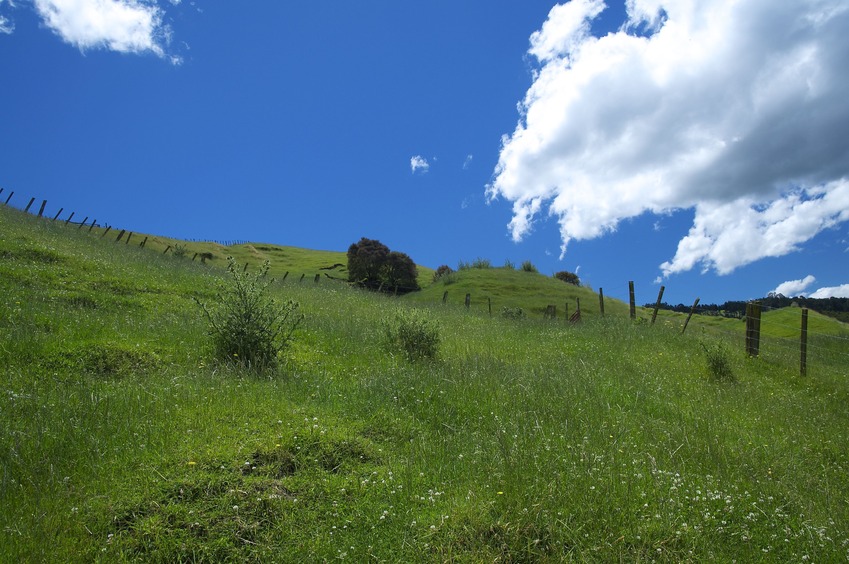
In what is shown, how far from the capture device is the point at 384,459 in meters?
6.26

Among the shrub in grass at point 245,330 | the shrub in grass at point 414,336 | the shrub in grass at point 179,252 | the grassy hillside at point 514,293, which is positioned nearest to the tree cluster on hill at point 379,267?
the grassy hillside at point 514,293

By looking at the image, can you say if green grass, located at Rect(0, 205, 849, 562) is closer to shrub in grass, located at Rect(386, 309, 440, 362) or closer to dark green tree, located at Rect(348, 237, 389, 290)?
shrub in grass, located at Rect(386, 309, 440, 362)

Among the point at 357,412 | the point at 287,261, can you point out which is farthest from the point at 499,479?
the point at 287,261

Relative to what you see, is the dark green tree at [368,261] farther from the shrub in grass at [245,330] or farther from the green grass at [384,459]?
the green grass at [384,459]

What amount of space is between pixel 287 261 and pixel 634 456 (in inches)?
2842

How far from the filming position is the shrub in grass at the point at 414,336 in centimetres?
1336

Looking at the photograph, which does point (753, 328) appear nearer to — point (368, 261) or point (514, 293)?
point (514, 293)

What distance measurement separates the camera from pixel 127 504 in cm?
494

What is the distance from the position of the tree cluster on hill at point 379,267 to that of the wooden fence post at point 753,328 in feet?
134

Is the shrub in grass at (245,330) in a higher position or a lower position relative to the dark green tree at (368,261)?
lower

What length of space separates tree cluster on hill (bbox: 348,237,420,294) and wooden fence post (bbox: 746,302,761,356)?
40699 mm

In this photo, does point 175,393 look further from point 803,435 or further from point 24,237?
point 24,237

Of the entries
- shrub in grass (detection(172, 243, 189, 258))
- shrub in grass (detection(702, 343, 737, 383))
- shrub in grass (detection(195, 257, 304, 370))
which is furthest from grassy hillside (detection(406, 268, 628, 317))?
shrub in grass (detection(195, 257, 304, 370))

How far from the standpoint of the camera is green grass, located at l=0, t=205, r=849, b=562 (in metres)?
4.76
